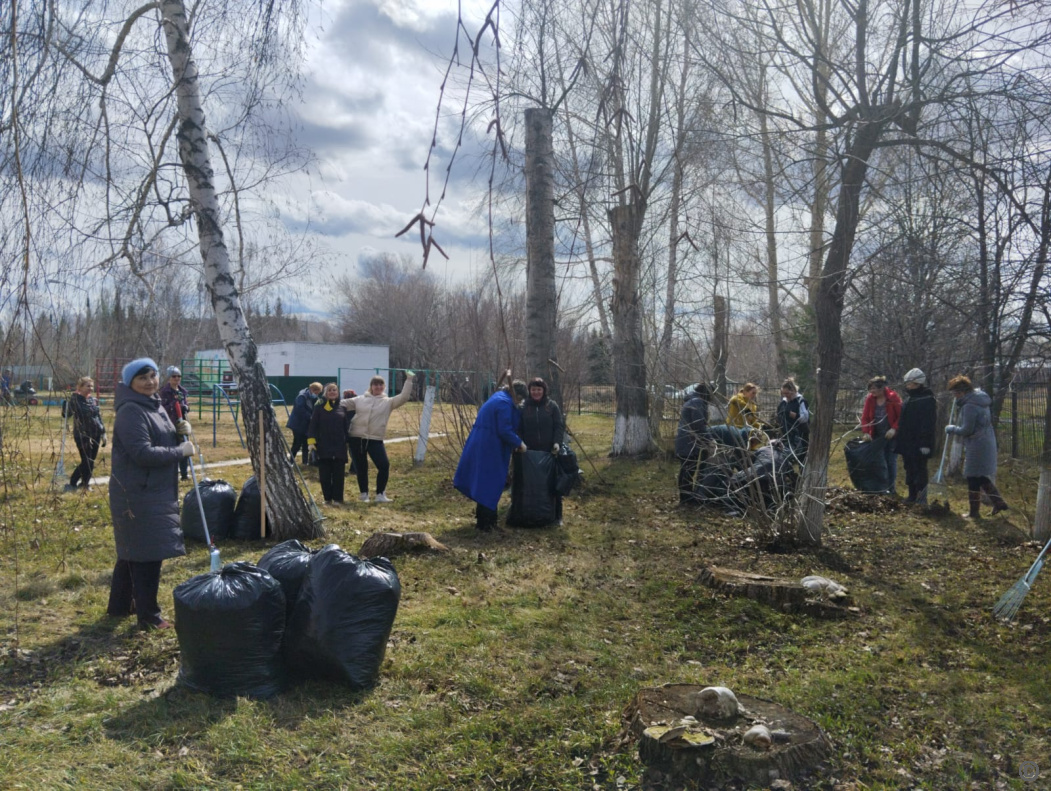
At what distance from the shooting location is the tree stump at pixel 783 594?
543cm

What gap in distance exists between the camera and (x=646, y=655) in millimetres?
4715

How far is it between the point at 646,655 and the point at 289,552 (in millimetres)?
2107

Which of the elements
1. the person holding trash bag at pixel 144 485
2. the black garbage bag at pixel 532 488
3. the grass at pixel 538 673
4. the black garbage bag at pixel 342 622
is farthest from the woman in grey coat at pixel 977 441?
the person holding trash bag at pixel 144 485

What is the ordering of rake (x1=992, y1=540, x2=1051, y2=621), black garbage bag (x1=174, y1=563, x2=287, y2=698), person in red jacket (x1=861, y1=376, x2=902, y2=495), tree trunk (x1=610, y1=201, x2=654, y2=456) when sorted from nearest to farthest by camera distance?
black garbage bag (x1=174, y1=563, x2=287, y2=698) < rake (x1=992, y1=540, x2=1051, y2=621) < person in red jacket (x1=861, y1=376, x2=902, y2=495) < tree trunk (x1=610, y1=201, x2=654, y2=456)

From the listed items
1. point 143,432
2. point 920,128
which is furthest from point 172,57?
point 920,128

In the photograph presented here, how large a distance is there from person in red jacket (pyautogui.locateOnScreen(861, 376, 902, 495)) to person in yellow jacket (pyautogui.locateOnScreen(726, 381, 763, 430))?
5.90ft

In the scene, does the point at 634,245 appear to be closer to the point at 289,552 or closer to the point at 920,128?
the point at 920,128

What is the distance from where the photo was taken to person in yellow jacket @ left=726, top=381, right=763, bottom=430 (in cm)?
Result: 793

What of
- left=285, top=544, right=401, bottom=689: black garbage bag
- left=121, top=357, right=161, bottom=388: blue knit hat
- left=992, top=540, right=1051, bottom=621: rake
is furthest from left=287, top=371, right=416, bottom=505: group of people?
left=992, top=540, right=1051, bottom=621: rake

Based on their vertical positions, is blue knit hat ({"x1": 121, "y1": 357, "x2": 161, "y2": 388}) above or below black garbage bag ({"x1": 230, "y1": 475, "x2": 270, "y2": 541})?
above

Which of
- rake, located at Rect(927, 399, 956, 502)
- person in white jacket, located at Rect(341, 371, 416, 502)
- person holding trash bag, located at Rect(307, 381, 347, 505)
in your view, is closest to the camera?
person holding trash bag, located at Rect(307, 381, 347, 505)

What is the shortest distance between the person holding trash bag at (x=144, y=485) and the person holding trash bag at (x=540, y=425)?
4.18 metres

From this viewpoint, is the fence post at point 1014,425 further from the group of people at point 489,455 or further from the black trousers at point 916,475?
the group of people at point 489,455

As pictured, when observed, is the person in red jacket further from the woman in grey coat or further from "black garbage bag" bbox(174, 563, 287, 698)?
"black garbage bag" bbox(174, 563, 287, 698)
